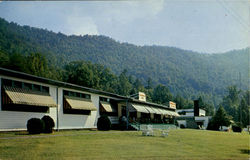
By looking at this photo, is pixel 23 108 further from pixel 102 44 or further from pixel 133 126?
pixel 102 44

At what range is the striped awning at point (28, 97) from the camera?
20.0 m

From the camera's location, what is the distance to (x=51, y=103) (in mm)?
23922

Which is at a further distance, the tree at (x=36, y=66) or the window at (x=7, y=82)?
the tree at (x=36, y=66)

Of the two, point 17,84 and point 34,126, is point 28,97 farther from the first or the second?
point 34,126

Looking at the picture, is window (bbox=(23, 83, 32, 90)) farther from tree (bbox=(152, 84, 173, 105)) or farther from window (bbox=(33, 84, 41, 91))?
tree (bbox=(152, 84, 173, 105))

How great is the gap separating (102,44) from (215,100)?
86.6 meters

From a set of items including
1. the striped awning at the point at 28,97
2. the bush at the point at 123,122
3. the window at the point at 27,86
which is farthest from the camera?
the bush at the point at 123,122

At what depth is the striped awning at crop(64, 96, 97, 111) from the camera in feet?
88.3

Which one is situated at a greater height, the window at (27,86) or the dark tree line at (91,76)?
the dark tree line at (91,76)

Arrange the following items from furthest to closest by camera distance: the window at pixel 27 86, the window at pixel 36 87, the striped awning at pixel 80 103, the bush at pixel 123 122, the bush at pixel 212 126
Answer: the bush at pixel 212 126, the bush at pixel 123 122, the striped awning at pixel 80 103, the window at pixel 36 87, the window at pixel 27 86

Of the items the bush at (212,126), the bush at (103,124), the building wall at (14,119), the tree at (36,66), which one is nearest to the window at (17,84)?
the building wall at (14,119)

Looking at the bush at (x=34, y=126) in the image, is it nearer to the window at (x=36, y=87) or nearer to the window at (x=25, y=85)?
the window at (x=25, y=85)

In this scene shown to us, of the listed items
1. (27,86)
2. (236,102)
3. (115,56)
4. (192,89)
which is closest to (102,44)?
(115,56)

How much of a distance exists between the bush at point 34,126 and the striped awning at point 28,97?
1766mm
